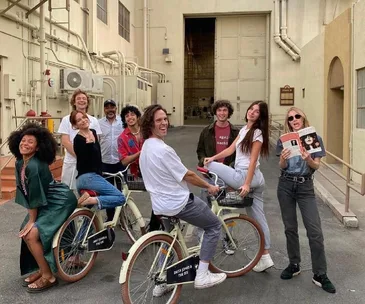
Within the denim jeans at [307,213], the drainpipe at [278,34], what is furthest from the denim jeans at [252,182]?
the drainpipe at [278,34]

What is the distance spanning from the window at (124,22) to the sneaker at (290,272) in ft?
54.2

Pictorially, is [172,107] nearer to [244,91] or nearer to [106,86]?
[244,91]

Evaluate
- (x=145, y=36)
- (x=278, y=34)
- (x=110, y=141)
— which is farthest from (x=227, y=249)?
(x=145, y=36)

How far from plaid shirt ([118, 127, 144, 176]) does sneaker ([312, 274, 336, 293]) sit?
6.91 ft

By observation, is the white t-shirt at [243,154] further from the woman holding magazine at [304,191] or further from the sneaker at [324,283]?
the sneaker at [324,283]

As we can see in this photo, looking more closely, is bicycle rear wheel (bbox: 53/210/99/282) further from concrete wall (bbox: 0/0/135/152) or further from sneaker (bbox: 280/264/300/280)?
concrete wall (bbox: 0/0/135/152)

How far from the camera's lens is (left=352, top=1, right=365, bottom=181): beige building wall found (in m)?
8.10

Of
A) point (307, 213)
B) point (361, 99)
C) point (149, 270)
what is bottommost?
point (149, 270)

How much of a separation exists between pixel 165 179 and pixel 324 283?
176 cm

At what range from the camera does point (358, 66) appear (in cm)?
832

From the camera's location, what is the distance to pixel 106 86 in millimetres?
13812

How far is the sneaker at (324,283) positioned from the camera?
3326mm

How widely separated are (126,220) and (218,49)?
18.3 meters

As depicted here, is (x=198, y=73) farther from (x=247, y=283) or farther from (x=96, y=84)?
(x=247, y=283)
